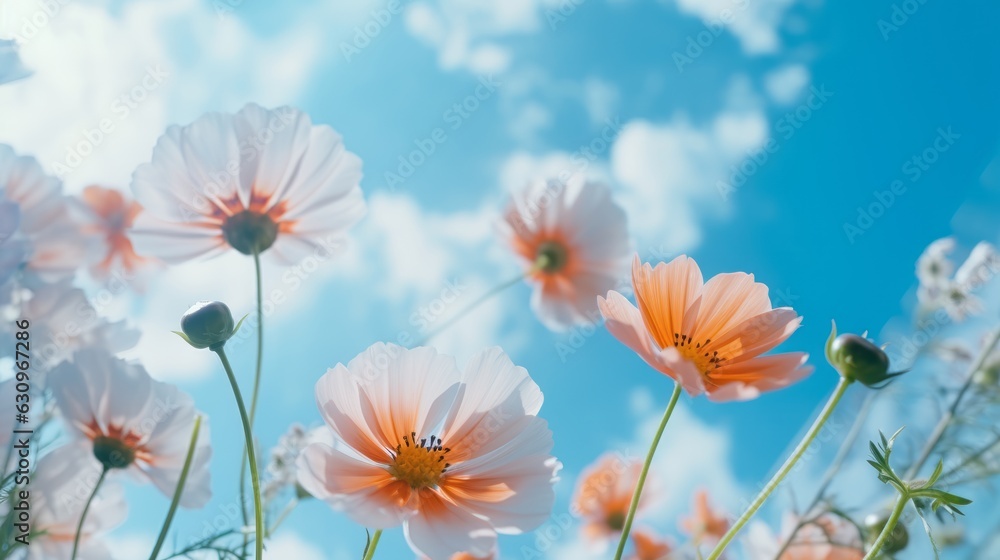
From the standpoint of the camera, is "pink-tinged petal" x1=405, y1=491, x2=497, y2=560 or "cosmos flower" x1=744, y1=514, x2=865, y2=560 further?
"cosmos flower" x1=744, y1=514, x2=865, y2=560

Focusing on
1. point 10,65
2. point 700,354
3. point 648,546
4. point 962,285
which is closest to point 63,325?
point 10,65

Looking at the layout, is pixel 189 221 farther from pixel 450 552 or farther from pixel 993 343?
pixel 993 343

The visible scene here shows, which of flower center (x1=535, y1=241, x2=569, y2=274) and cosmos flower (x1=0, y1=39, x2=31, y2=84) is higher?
flower center (x1=535, y1=241, x2=569, y2=274)

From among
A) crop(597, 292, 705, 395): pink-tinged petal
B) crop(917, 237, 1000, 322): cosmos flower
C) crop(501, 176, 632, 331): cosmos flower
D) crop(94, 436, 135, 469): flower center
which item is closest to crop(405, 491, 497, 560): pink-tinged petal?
crop(597, 292, 705, 395): pink-tinged petal

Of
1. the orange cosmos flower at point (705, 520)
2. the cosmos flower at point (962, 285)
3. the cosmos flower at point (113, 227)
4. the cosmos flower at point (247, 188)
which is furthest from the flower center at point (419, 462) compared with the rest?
the cosmos flower at point (962, 285)

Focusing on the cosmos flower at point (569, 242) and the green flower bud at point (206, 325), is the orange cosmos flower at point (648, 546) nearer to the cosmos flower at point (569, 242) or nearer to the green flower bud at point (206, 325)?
the cosmos flower at point (569, 242)

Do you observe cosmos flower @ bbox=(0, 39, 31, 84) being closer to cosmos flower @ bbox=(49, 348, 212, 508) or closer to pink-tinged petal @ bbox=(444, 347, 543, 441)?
cosmos flower @ bbox=(49, 348, 212, 508)

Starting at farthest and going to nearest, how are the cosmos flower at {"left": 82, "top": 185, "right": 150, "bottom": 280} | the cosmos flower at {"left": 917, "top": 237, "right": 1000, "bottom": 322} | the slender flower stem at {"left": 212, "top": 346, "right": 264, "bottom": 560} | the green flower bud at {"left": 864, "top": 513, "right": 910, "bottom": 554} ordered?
the cosmos flower at {"left": 917, "top": 237, "right": 1000, "bottom": 322} → the cosmos flower at {"left": 82, "top": 185, "right": 150, "bottom": 280} → the green flower bud at {"left": 864, "top": 513, "right": 910, "bottom": 554} → the slender flower stem at {"left": 212, "top": 346, "right": 264, "bottom": 560}

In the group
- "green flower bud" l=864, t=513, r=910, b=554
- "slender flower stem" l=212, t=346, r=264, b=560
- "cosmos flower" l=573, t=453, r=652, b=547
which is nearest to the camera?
"slender flower stem" l=212, t=346, r=264, b=560
